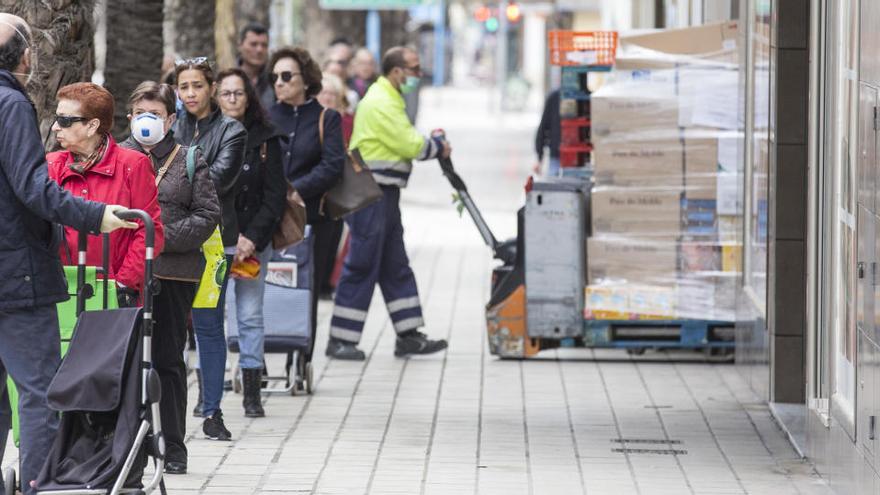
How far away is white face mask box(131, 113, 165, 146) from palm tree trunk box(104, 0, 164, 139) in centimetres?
384

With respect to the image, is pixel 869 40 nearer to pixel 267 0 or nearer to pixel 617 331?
pixel 617 331

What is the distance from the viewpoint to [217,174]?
8.34m

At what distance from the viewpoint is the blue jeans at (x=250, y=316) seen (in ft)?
29.7

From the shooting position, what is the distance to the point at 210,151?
27.5ft

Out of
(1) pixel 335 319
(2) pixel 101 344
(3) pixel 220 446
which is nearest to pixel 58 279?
(2) pixel 101 344

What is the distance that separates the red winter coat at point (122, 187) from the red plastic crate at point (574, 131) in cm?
552

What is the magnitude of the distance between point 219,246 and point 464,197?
11.7 ft

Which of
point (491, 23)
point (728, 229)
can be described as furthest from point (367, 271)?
point (491, 23)

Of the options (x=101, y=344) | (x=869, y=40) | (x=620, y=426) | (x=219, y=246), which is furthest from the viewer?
(x=620, y=426)

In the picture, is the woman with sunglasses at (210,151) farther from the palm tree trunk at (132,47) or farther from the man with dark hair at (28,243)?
the palm tree trunk at (132,47)

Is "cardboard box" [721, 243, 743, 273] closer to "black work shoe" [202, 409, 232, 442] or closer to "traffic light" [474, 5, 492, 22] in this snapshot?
"black work shoe" [202, 409, 232, 442]

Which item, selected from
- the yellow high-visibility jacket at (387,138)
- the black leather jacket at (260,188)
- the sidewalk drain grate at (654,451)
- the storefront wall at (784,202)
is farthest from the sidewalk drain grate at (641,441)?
the yellow high-visibility jacket at (387,138)

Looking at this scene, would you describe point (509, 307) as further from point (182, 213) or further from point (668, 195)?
point (182, 213)

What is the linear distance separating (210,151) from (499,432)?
1946 millimetres
